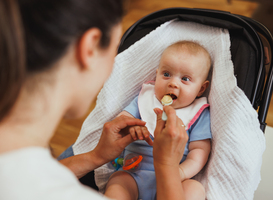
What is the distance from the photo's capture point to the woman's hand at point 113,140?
88cm

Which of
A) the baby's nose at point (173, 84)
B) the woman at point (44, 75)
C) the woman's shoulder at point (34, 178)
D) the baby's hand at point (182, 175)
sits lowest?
the baby's hand at point (182, 175)

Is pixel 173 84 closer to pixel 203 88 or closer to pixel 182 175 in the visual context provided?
pixel 203 88

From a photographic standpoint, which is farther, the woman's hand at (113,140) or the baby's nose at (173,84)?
the baby's nose at (173,84)

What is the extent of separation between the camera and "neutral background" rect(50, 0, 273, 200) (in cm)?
108

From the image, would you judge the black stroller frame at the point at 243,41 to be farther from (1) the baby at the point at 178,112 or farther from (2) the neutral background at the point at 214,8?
(2) the neutral background at the point at 214,8

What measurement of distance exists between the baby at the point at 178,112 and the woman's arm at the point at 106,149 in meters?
0.04

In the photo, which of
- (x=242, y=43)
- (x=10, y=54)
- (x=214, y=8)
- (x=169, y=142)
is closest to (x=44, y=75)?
(x=10, y=54)

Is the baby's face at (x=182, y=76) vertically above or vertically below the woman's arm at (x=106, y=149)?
above

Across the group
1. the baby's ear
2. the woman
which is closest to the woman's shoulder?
the woman

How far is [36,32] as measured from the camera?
0.43 m

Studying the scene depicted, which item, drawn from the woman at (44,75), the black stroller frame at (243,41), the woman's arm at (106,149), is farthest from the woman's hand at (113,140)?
the black stroller frame at (243,41)

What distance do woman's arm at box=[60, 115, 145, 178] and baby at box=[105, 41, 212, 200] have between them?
4 cm

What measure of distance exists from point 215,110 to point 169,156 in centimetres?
36

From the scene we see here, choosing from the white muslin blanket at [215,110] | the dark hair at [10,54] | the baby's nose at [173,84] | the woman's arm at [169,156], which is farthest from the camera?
the baby's nose at [173,84]
